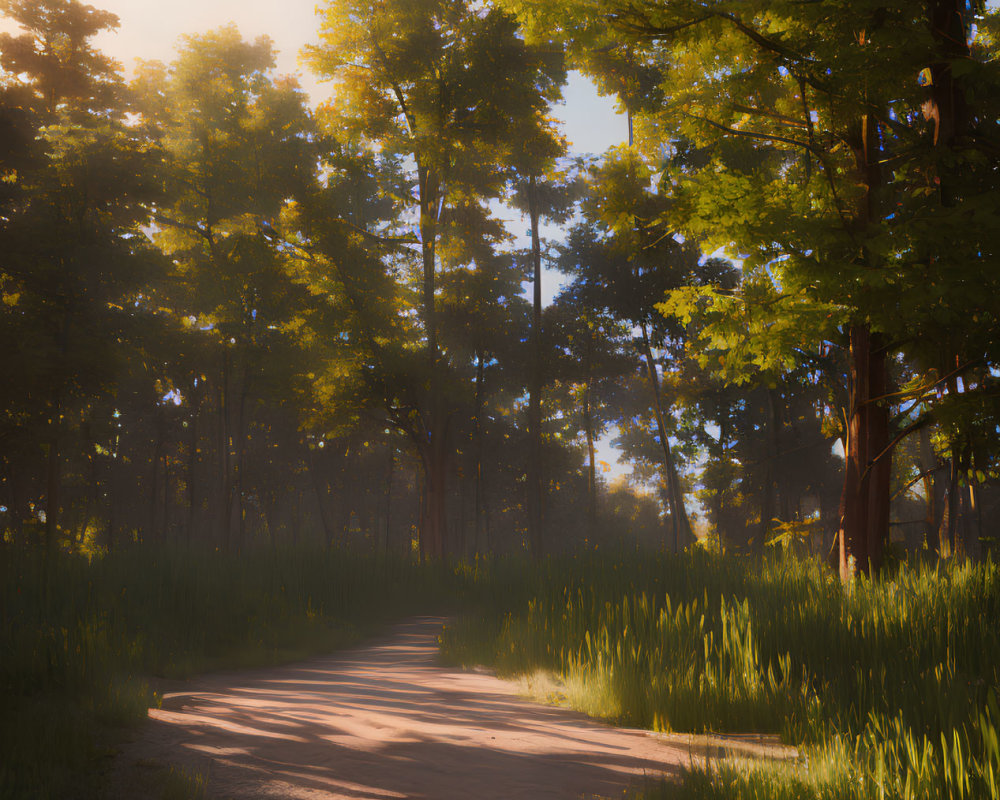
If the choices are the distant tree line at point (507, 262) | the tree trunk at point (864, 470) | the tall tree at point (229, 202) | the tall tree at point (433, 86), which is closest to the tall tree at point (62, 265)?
the distant tree line at point (507, 262)

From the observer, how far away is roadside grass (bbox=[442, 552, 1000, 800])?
3271mm

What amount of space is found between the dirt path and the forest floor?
0.04 feet

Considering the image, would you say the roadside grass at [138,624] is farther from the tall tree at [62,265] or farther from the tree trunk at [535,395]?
the tree trunk at [535,395]

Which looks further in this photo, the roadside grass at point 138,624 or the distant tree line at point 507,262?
the distant tree line at point 507,262

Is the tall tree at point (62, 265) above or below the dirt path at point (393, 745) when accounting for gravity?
above

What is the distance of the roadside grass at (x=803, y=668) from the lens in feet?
10.7

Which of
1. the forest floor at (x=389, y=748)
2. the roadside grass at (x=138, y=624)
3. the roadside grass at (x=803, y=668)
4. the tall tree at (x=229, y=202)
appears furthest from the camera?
the tall tree at (x=229, y=202)

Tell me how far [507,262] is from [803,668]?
2367 centimetres

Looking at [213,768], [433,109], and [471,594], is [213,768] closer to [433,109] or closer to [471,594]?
[471,594]

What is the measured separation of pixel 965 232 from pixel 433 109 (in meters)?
13.9

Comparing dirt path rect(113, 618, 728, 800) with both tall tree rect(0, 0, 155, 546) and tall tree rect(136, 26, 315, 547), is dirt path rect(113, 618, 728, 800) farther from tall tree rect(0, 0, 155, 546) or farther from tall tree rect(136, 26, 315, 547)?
tall tree rect(136, 26, 315, 547)

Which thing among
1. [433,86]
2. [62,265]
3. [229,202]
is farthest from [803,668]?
[229,202]

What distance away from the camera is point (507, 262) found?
2767 centimetres

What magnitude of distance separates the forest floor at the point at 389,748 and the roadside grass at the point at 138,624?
0.87 feet
